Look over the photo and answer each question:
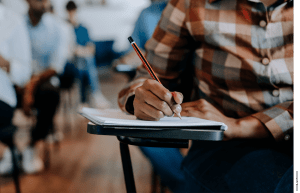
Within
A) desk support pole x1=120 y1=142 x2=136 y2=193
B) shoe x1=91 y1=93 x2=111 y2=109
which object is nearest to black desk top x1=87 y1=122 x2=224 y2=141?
desk support pole x1=120 y1=142 x2=136 y2=193

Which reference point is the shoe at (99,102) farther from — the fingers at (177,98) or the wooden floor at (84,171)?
the fingers at (177,98)

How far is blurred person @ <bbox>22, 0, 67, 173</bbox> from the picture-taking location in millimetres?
1824

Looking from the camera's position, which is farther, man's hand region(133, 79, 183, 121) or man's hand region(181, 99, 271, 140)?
man's hand region(181, 99, 271, 140)

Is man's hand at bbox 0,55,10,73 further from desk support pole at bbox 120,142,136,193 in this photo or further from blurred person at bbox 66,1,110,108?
blurred person at bbox 66,1,110,108

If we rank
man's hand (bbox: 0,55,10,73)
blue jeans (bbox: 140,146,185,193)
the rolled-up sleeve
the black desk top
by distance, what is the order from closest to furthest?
the black desk top, the rolled-up sleeve, blue jeans (bbox: 140,146,185,193), man's hand (bbox: 0,55,10,73)

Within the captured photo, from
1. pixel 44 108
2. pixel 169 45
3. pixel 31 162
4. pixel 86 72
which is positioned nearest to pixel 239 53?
pixel 169 45

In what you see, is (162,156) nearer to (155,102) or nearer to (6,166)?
(155,102)

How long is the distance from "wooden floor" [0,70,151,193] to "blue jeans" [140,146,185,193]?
20.6 inches

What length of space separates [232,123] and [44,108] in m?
1.80

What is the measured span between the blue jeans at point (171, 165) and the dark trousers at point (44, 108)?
1.28m

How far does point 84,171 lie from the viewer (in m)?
1.77

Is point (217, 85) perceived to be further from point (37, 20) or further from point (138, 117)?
point (37, 20)

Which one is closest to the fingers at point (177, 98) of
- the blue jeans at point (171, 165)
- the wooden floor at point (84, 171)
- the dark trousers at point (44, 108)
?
the blue jeans at point (171, 165)

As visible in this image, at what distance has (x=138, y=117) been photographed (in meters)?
0.51
